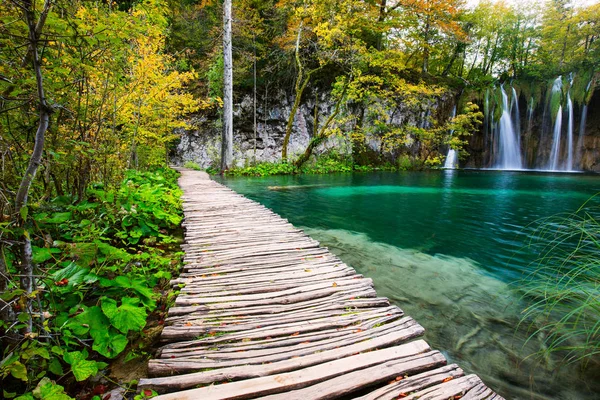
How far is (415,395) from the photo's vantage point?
1561mm

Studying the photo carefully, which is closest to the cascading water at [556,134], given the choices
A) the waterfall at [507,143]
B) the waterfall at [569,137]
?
the waterfall at [569,137]

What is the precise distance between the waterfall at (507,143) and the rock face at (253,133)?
1416 cm

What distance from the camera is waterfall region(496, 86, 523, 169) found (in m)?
23.5

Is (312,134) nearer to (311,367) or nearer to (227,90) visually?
(227,90)

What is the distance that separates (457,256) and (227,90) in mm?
13561

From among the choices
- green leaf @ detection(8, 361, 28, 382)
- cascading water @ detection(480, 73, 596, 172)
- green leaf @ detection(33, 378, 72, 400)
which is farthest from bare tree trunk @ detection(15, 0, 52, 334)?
cascading water @ detection(480, 73, 596, 172)

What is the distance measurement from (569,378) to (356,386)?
7.08 ft

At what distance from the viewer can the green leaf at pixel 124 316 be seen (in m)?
1.83

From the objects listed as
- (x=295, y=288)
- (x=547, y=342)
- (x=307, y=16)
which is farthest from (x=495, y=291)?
(x=307, y=16)

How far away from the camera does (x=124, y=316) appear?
1.87m

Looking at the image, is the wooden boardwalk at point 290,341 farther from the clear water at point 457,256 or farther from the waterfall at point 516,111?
the waterfall at point 516,111

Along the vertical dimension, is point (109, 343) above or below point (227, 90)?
below

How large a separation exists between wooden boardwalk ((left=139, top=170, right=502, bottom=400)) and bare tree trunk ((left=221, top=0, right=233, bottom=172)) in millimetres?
13185

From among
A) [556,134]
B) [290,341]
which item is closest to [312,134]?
[556,134]
